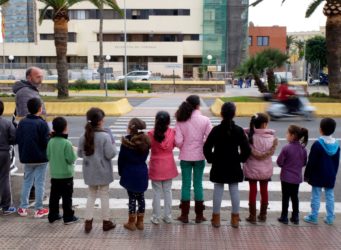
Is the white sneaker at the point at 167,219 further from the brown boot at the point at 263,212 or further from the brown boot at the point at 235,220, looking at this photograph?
the brown boot at the point at 263,212

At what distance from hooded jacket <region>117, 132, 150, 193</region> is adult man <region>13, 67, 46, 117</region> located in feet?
5.91

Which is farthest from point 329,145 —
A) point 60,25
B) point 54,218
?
point 60,25

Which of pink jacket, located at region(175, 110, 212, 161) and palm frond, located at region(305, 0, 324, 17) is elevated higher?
palm frond, located at region(305, 0, 324, 17)

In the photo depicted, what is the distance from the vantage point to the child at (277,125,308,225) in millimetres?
6082

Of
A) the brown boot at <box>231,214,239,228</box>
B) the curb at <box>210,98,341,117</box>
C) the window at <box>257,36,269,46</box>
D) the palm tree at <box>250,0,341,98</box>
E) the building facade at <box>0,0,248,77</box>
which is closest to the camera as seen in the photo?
the brown boot at <box>231,214,239,228</box>

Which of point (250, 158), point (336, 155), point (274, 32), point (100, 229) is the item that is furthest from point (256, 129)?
point (274, 32)

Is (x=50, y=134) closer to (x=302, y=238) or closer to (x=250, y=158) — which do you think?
(x=250, y=158)

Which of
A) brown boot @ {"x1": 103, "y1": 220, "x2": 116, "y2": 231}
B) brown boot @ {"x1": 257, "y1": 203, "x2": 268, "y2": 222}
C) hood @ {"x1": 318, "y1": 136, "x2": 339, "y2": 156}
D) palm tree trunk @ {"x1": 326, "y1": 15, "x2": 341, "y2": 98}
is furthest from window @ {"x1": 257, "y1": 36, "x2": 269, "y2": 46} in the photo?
brown boot @ {"x1": 103, "y1": 220, "x2": 116, "y2": 231}

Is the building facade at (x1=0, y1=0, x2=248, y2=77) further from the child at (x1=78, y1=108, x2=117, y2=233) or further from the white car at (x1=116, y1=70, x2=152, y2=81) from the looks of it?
the child at (x1=78, y1=108, x2=117, y2=233)

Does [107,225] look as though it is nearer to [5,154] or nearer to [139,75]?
[5,154]

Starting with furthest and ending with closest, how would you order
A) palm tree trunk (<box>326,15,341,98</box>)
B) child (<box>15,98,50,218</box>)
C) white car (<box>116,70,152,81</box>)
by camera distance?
white car (<box>116,70,152,81</box>) → palm tree trunk (<box>326,15,341,98</box>) → child (<box>15,98,50,218</box>)

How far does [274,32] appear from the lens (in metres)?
72.6

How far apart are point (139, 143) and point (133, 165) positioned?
0.31 meters

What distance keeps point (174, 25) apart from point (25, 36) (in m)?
21.1
